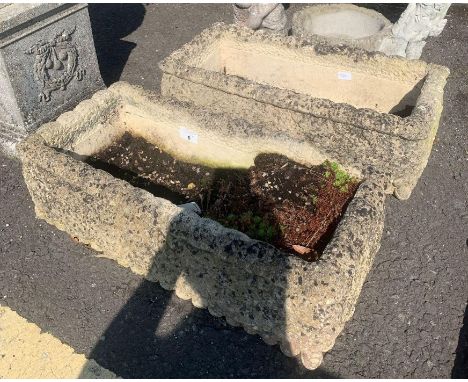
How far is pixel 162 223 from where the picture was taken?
364cm

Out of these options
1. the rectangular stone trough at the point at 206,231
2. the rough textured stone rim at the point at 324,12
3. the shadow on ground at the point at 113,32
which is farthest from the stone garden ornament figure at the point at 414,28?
the shadow on ground at the point at 113,32

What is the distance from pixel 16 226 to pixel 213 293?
80.5 inches

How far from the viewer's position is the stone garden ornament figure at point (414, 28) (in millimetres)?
5875

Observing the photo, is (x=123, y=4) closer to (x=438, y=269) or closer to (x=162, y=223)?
(x=162, y=223)

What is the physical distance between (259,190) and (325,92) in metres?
2.05

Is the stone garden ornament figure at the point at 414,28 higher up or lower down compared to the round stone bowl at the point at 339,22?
higher up

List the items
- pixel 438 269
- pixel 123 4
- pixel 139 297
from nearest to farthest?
pixel 139 297, pixel 438 269, pixel 123 4

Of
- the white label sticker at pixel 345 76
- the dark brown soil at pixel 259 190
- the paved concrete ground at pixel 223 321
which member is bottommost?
the paved concrete ground at pixel 223 321

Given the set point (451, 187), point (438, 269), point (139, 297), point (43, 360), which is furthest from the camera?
point (451, 187)

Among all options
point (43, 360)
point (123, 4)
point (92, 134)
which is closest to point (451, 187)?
point (92, 134)

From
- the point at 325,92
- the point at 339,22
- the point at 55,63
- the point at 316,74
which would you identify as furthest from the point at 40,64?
the point at 339,22

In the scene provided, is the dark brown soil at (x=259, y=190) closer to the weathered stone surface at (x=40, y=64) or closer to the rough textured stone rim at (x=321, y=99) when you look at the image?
the rough textured stone rim at (x=321, y=99)

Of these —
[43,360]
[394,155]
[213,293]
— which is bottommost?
[43,360]

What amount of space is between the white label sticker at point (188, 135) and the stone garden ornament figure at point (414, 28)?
293 centimetres
